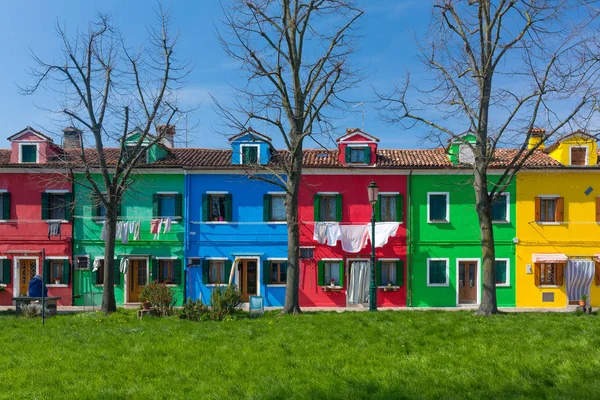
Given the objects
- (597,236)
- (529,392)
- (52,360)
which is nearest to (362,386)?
(529,392)

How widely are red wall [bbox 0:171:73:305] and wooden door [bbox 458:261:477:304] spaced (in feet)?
56.0

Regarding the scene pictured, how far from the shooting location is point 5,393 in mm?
6953

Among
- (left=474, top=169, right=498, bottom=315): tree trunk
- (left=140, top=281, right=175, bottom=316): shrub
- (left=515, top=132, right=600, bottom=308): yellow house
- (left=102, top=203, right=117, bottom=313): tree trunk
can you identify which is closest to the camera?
(left=140, top=281, right=175, bottom=316): shrub

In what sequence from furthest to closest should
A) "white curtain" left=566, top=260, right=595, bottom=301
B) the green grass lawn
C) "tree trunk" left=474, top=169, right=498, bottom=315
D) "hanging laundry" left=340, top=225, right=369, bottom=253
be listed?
"white curtain" left=566, top=260, right=595, bottom=301 < "hanging laundry" left=340, top=225, right=369, bottom=253 < "tree trunk" left=474, top=169, right=498, bottom=315 < the green grass lawn

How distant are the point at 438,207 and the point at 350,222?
3.90 m

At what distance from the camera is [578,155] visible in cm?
2158

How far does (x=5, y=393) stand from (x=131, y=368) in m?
1.78

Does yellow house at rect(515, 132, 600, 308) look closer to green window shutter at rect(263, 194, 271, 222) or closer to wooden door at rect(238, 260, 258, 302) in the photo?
green window shutter at rect(263, 194, 271, 222)

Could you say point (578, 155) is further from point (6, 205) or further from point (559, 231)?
point (6, 205)

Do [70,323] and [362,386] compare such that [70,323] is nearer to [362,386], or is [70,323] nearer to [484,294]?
[362,386]

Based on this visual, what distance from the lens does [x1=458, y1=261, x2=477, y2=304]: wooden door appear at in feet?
71.2

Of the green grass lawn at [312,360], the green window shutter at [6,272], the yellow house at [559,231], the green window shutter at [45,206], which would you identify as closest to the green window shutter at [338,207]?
the yellow house at [559,231]

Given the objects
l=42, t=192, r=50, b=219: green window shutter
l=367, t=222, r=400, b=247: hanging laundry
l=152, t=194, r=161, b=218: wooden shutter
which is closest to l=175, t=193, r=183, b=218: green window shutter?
l=152, t=194, r=161, b=218: wooden shutter

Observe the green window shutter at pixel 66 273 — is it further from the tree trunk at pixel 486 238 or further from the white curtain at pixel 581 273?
the white curtain at pixel 581 273
